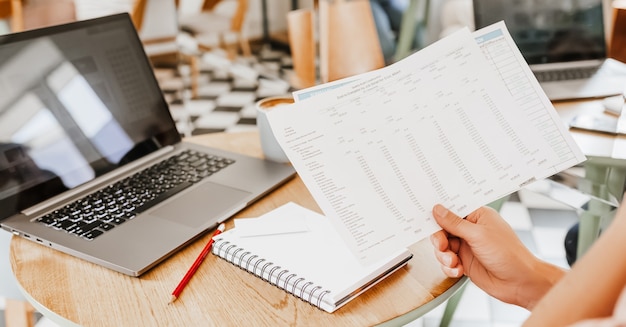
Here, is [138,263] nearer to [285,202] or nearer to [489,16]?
[285,202]

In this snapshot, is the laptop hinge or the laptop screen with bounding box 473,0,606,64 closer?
the laptop hinge

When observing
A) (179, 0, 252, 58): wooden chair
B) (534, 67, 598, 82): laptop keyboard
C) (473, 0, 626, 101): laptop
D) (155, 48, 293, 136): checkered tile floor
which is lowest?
(155, 48, 293, 136): checkered tile floor

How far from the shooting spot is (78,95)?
3.26 ft

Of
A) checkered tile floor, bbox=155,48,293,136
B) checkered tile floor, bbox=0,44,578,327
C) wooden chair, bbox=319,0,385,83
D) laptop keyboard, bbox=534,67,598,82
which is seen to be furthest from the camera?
checkered tile floor, bbox=155,48,293,136

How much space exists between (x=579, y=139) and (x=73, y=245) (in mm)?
957

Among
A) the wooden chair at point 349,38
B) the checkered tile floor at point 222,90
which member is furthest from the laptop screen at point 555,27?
the checkered tile floor at point 222,90

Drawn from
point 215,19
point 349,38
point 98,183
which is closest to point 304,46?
point 349,38

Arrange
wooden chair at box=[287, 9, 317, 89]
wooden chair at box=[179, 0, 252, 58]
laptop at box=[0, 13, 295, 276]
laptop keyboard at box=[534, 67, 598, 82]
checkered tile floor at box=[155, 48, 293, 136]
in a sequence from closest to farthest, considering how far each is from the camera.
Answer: laptop at box=[0, 13, 295, 276], laptop keyboard at box=[534, 67, 598, 82], wooden chair at box=[287, 9, 317, 89], checkered tile floor at box=[155, 48, 293, 136], wooden chair at box=[179, 0, 252, 58]

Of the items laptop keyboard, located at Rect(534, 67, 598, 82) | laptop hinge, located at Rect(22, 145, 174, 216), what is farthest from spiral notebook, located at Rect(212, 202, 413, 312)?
laptop keyboard, located at Rect(534, 67, 598, 82)

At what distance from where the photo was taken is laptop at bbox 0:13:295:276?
0.84 meters

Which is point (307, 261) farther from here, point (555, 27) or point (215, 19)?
point (215, 19)

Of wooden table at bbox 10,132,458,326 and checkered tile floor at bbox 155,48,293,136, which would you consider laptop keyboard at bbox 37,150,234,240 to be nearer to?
wooden table at bbox 10,132,458,326

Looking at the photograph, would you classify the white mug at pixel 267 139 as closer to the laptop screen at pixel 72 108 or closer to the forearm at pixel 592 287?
the laptop screen at pixel 72 108

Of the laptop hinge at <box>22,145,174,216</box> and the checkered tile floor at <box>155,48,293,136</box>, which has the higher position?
the laptop hinge at <box>22,145,174,216</box>
